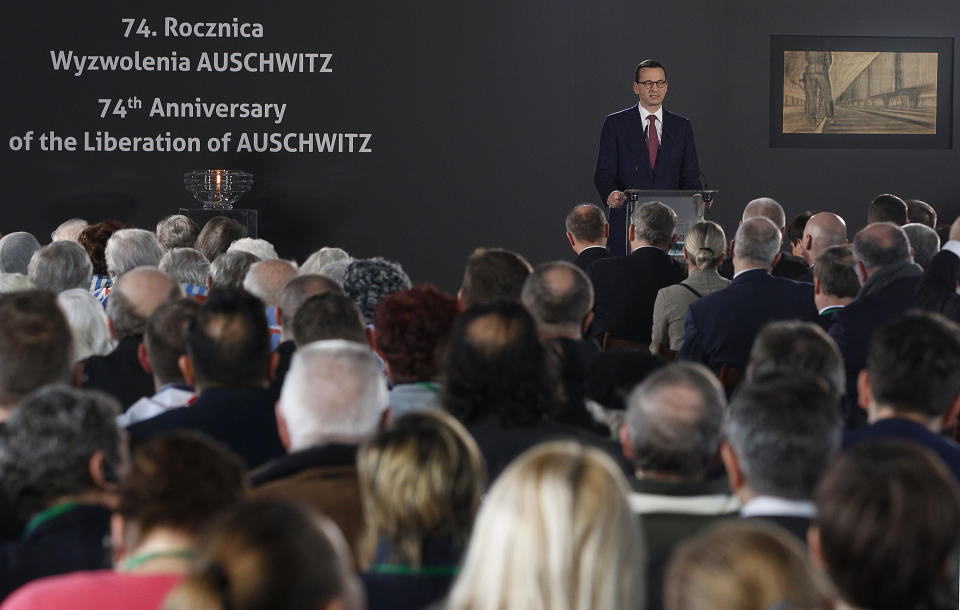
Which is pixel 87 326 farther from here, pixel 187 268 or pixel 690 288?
pixel 690 288

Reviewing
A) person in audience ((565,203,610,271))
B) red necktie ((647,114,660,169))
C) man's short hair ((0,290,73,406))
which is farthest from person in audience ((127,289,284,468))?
red necktie ((647,114,660,169))

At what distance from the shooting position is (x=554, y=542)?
5.08 feet

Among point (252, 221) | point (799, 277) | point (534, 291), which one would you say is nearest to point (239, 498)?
point (534, 291)

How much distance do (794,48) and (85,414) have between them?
8410 mm

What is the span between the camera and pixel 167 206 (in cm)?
970

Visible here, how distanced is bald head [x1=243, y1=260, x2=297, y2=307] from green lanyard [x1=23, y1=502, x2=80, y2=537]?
2.47 metres

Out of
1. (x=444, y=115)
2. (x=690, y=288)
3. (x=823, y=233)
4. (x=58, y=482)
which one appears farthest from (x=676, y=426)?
(x=444, y=115)

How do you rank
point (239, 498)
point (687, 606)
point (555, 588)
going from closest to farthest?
point (687, 606)
point (555, 588)
point (239, 498)

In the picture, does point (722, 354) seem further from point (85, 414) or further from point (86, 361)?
point (85, 414)

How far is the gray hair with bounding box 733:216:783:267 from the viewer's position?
500cm

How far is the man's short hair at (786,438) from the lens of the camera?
2271 millimetres

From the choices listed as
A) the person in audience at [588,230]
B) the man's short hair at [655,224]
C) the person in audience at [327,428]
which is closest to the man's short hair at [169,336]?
the person in audience at [327,428]

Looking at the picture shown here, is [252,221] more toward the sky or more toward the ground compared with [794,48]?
more toward the ground

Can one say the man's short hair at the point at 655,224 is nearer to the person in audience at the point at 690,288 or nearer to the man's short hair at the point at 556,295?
the person in audience at the point at 690,288
